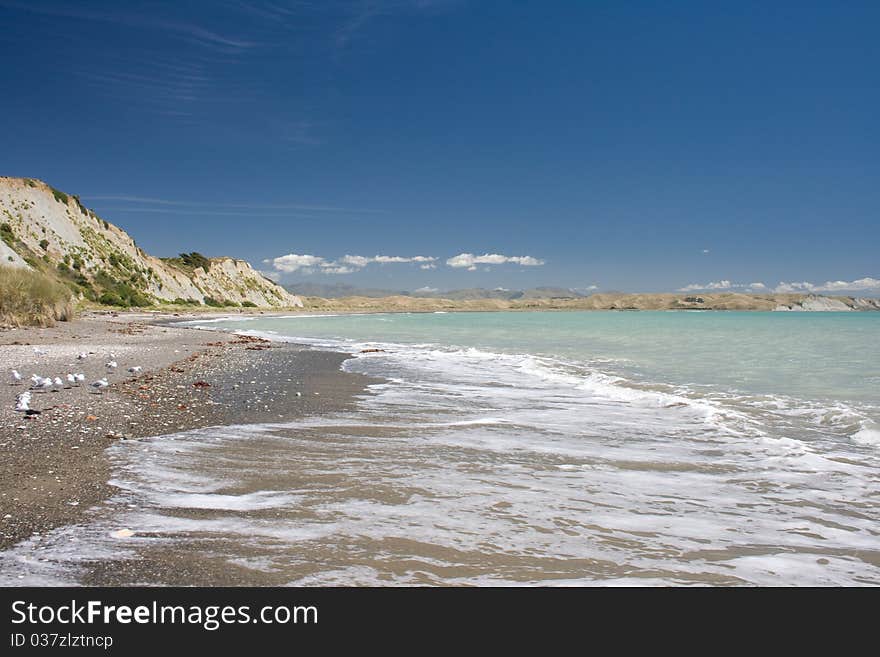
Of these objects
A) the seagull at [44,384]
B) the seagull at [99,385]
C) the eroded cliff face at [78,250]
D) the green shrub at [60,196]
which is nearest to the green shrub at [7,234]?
the eroded cliff face at [78,250]

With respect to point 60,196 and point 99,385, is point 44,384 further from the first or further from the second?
point 60,196

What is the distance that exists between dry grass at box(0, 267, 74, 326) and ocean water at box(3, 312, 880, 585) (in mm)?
23553

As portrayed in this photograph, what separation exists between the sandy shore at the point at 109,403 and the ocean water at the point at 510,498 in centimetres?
44

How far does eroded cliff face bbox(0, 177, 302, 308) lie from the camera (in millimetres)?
56469

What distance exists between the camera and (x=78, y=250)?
204 ft

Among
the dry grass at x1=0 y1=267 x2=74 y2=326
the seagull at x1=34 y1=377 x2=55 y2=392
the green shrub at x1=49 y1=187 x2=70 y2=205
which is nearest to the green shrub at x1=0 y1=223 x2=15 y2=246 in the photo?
the green shrub at x1=49 y1=187 x2=70 y2=205

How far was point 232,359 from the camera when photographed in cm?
1745

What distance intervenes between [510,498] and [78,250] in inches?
2805

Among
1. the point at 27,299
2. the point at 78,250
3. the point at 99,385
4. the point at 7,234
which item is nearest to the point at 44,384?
the point at 99,385

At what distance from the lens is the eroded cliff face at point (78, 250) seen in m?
56.5
